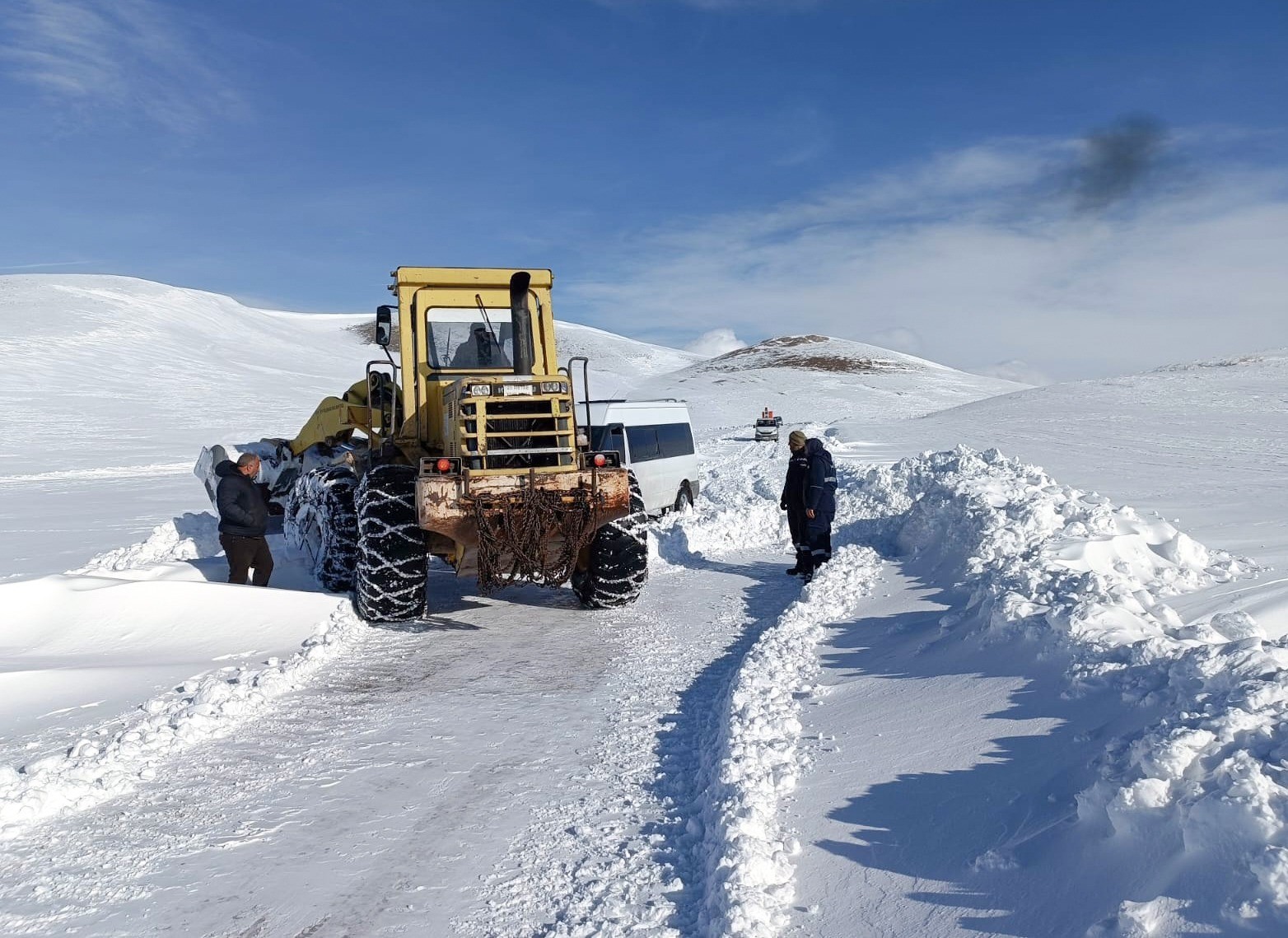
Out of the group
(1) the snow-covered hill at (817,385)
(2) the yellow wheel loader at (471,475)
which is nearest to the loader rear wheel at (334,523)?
(2) the yellow wheel loader at (471,475)

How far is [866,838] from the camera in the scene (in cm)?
389

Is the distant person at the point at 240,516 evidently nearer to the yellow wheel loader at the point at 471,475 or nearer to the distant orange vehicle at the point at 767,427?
the yellow wheel loader at the point at 471,475

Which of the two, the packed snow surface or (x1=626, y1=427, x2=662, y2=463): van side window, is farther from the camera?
(x1=626, y1=427, x2=662, y2=463): van side window

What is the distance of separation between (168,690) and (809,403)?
4120 centimetres

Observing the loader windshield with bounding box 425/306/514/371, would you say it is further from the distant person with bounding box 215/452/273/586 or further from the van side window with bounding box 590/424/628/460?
the van side window with bounding box 590/424/628/460

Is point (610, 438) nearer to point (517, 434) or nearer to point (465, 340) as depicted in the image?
point (465, 340)

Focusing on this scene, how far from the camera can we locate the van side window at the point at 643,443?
13.0 metres

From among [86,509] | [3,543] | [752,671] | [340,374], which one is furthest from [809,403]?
[752,671]

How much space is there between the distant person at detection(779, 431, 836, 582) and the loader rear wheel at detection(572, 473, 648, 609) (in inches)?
81.5

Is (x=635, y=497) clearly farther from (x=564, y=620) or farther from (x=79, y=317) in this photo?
(x=79, y=317)

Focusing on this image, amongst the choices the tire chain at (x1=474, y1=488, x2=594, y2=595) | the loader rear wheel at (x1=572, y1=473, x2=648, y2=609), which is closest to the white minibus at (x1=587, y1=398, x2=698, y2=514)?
the loader rear wheel at (x1=572, y1=473, x2=648, y2=609)

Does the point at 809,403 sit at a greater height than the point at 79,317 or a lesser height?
lesser

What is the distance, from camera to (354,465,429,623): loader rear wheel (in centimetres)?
811

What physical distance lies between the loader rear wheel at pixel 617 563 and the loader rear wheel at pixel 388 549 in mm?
1537
